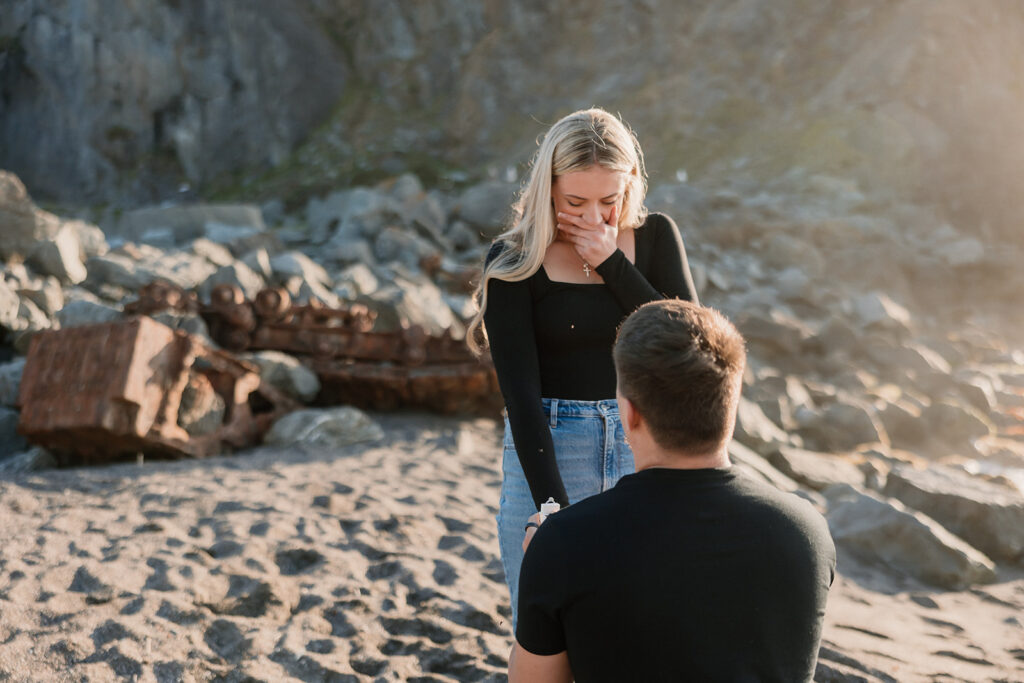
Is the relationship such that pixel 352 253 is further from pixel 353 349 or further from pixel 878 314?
pixel 878 314

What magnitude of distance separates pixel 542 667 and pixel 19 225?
10.4 meters

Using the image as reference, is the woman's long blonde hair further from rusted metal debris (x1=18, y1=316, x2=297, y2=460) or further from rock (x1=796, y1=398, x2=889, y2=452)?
rock (x1=796, y1=398, x2=889, y2=452)

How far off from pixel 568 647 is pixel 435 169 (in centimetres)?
2780

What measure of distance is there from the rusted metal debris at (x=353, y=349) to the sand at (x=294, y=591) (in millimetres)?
1945

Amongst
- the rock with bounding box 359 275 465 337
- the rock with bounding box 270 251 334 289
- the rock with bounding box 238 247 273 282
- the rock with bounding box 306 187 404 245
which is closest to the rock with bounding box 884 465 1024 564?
the rock with bounding box 359 275 465 337

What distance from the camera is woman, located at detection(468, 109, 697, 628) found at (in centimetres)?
229

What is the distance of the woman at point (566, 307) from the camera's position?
229 centimetres

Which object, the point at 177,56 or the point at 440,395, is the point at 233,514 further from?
the point at 177,56

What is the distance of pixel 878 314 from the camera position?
1493 cm

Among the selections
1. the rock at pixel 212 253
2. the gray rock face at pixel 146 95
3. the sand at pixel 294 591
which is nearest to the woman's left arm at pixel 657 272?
the sand at pixel 294 591

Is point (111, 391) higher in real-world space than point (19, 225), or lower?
lower

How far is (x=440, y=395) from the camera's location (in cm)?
809

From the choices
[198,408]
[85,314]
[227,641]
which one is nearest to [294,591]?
[227,641]

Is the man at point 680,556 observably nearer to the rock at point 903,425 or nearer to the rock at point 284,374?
the rock at point 284,374
